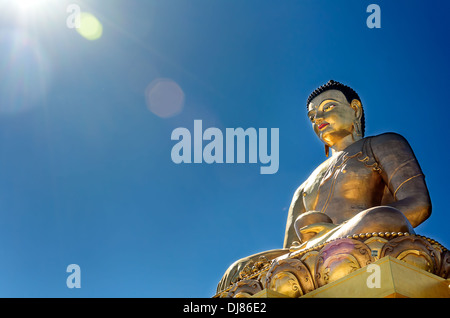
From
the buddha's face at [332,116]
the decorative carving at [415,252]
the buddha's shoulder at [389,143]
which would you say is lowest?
the decorative carving at [415,252]

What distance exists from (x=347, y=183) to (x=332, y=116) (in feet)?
3.32

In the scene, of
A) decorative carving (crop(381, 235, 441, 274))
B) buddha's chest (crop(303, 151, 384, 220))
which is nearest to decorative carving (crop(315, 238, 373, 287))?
decorative carving (crop(381, 235, 441, 274))

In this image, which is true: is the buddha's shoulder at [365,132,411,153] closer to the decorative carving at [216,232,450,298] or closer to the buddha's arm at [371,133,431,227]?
the buddha's arm at [371,133,431,227]

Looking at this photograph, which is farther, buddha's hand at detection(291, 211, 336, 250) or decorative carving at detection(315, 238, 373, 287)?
buddha's hand at detection(291, 211, 336, 250)

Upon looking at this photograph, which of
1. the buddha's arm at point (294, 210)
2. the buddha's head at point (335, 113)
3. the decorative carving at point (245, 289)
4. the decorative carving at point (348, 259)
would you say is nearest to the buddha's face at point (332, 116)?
the buddha's head at point (335, 113)

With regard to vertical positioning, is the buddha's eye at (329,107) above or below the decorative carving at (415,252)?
above

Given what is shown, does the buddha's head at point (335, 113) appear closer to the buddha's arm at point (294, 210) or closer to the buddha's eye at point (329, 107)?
the buddha's eye at point (329, 107)

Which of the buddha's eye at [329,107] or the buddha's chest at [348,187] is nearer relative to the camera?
the buddha's chest at [348,187]

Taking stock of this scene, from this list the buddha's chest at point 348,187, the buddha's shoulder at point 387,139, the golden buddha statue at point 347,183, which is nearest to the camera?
the golden buddha statue at point 347,183

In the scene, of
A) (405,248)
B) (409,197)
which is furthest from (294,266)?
(409,197)

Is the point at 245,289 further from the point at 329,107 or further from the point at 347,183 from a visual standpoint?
the point at 329,107

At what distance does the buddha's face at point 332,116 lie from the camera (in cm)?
666

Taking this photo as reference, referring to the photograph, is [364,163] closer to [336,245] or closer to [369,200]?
[369,200]

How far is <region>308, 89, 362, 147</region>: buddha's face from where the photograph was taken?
262 inches
